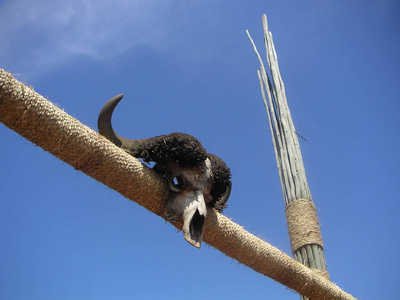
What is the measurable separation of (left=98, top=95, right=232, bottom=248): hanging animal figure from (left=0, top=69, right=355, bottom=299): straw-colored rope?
0.06 metres

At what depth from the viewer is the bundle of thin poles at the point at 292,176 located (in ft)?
10.2

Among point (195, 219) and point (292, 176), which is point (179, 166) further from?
point (292, 176)

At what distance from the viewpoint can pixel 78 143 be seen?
5.25 feet

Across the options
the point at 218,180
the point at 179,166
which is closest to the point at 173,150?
the point at 179,166

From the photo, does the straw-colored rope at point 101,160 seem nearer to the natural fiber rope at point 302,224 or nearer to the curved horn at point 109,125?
the curved horn at point 109,125

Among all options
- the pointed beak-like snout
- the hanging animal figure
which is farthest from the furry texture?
the pointed beak-like snout

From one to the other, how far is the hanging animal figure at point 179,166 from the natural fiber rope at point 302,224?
58.6 inches

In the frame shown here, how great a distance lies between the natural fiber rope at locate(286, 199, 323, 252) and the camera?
3119mm

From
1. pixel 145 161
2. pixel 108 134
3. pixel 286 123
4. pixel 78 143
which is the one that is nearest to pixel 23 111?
pixel 78 143

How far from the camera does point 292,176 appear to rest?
3.63 metres

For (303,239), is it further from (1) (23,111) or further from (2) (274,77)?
(1) (23,111)

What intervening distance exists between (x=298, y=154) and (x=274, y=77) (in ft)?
3.20

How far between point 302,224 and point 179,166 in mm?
1693

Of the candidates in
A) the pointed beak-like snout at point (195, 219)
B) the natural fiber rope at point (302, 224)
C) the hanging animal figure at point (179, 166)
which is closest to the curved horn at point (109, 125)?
the hanging animal figure at point (179, 166)
